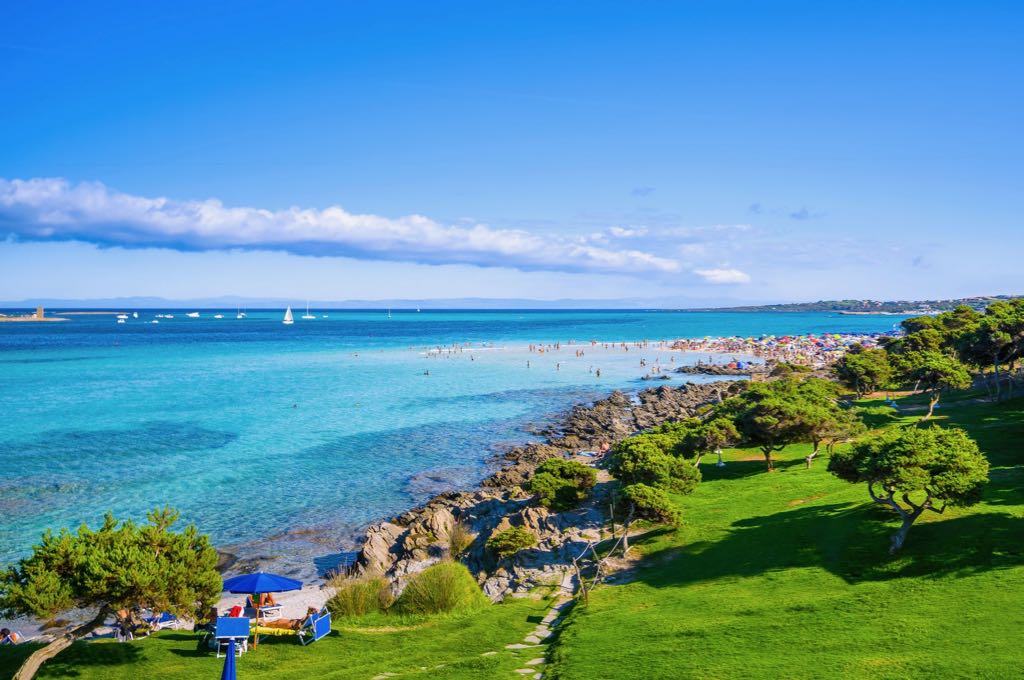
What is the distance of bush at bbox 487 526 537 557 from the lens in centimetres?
2617

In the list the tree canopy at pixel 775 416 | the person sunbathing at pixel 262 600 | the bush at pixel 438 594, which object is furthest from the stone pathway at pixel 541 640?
the tree canopy at pixel 775 416

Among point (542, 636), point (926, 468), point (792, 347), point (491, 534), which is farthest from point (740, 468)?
point (792, 347)

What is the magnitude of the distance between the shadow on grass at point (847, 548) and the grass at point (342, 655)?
6302 mm

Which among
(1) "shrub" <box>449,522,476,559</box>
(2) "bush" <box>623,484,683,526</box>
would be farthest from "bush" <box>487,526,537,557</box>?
(2) "bush" <box>623,484,683,526</box>

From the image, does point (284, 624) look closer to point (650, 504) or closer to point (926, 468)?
point (650, 504)

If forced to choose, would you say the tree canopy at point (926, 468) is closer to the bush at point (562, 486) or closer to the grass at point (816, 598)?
the grass at point (816, 598)

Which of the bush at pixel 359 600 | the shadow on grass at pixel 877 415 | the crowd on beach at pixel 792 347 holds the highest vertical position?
the crowd on beach at pixel 792 347

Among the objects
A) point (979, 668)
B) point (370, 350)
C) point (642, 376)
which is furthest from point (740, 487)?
point (370, 350)

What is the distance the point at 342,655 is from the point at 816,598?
13443mm

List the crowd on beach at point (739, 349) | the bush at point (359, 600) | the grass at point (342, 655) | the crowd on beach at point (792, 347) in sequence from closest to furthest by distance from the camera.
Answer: the grass at point (342, 655)
the bush at point (359, 600)
the crowd on beach at point (739, 349)
the crowd on beach at point (792, 347)

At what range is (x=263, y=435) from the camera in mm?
56781

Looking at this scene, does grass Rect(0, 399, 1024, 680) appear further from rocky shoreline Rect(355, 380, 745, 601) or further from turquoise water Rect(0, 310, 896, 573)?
turquoise water Rect(0, 310, 896, 573)

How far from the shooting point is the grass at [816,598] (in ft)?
47.3

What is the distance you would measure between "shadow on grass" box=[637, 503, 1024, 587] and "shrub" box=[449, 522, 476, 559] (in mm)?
8858
